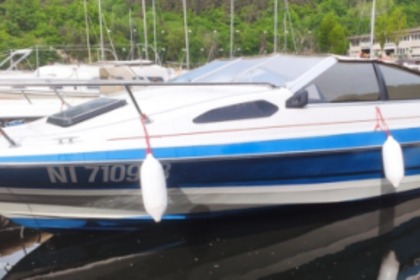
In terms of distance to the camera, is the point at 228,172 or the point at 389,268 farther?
the point at 228,172

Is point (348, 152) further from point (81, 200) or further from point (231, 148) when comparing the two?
point (81, 200)

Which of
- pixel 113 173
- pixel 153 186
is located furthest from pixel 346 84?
pixel 113 173

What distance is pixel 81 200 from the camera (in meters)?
4.25

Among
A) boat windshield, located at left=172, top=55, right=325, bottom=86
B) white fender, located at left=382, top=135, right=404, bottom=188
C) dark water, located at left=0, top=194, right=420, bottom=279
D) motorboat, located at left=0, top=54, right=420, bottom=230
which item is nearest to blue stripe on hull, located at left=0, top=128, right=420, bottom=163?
motorboat, located at left=0, top=54, right=420, bottom=230

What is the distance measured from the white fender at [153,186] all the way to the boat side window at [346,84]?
162 cm

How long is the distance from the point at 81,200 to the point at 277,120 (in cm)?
180

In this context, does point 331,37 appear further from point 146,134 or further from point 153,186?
point 153,186

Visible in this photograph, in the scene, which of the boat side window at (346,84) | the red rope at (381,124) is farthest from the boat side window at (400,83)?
the red rope at (381,124)

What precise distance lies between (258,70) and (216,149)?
1.33 m

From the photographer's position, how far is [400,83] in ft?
17.3

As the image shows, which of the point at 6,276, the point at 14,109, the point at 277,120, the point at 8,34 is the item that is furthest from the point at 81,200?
the point at 8,34

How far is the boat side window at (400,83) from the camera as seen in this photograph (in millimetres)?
5145

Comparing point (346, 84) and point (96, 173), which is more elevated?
point (346, 84)

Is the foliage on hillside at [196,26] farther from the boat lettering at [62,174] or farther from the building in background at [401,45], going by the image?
the boat lettering at [62,174]
